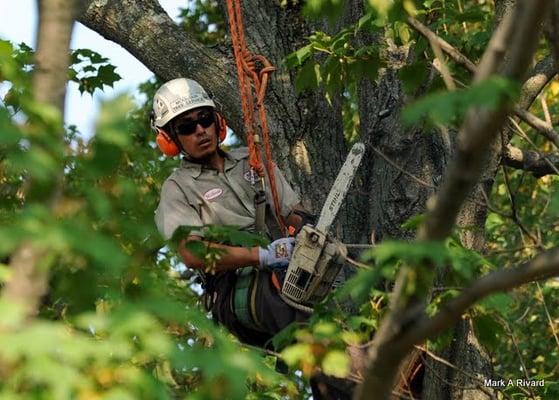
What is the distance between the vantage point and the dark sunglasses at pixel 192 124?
502 centimetres

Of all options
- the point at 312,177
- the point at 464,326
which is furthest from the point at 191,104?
the point at 464,326

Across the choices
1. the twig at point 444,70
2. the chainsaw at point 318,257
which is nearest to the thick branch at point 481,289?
the twig at point 444,70

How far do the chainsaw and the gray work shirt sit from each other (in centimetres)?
31

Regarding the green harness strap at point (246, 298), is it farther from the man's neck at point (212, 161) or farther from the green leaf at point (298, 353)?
the green leaf at point (298, 353)

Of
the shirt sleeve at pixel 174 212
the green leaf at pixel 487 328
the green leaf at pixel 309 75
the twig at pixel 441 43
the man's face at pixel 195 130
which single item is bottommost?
the green leaf at pixel 487 328

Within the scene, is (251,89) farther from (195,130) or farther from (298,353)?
(298,353)

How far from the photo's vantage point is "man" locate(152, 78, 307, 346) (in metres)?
4.71

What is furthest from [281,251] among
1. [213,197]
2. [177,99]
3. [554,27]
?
[554,27]

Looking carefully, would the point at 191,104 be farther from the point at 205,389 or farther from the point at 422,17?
the point at 205,389

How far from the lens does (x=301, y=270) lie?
4582 millimetres

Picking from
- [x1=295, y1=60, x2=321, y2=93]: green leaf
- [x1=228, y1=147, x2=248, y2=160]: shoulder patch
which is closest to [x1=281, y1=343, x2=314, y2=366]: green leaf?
[x1=295, y1=60, x2=321, y2=93]: green leaf

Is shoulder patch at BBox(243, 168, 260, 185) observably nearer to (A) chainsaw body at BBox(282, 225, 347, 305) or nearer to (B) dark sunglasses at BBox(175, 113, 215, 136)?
(B) dark sunglasses at BBox(175, 113, 215, 136)

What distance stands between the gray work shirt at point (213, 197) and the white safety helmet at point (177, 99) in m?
0.21

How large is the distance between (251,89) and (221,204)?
0.52 meters
